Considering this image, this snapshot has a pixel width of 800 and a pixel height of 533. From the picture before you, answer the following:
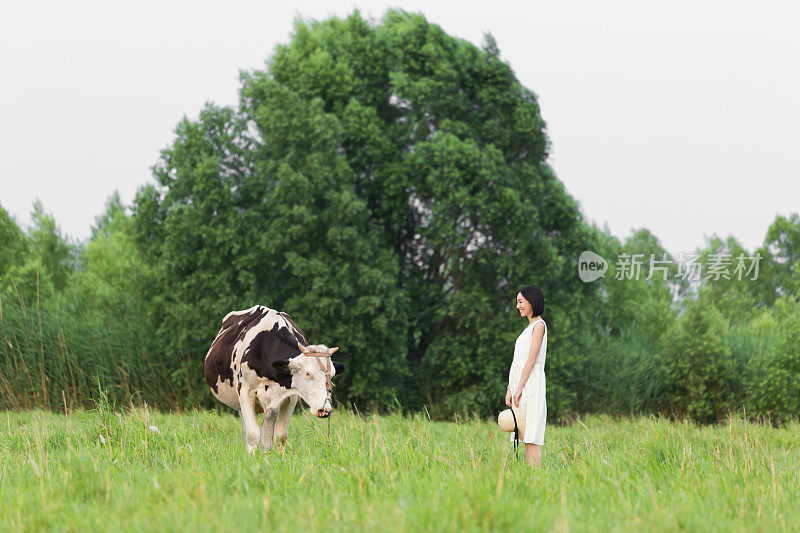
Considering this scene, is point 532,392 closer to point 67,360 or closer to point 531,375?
point 531,375

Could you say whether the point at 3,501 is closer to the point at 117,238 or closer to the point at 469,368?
the point at 469,368

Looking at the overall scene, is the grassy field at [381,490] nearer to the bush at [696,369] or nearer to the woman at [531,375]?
the woman at [531,375]

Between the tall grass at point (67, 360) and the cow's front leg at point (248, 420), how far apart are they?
25.6 feet

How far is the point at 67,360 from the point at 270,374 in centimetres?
1069

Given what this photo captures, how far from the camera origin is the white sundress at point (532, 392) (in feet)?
22.8

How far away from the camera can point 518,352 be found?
712 centimetres

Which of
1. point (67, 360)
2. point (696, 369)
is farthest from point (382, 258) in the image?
point (696, 369)

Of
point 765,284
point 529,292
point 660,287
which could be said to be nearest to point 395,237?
point 529,292

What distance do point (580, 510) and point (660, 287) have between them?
43974 millimetres

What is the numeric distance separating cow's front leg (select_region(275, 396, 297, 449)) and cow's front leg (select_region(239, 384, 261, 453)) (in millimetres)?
248

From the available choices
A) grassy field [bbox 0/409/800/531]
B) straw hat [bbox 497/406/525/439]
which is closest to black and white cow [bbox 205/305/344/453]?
grassy field [bbox 0/409/800/531]

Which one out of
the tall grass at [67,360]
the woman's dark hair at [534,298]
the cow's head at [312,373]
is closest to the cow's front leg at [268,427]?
the cow's head at [312,373]

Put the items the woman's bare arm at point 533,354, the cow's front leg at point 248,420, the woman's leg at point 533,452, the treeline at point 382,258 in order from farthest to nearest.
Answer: the treeline at point 382,258
the cow's front leg at point 248,420
the woman's leg at point 533,452
the woman's bare arm at point 533,354

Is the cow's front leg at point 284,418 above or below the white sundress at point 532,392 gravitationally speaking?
below
